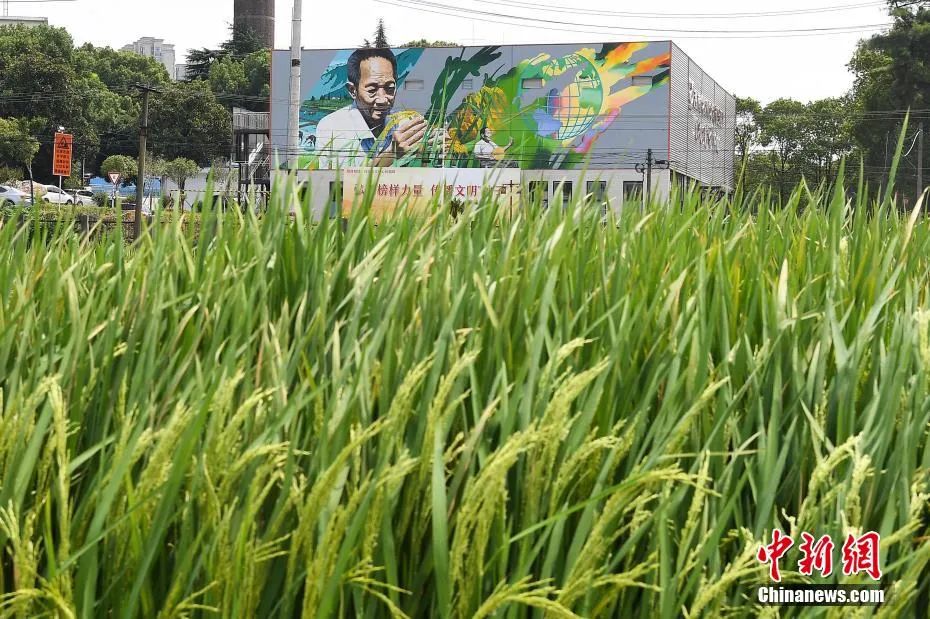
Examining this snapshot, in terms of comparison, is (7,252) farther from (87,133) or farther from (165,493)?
(87,133)

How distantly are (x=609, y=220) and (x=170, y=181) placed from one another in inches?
2470

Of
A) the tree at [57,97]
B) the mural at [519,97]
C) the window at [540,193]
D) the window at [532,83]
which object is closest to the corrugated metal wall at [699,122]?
the mural at [519,97]

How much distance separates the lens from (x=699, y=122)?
2507 inches

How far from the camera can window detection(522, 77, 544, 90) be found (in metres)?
56.2

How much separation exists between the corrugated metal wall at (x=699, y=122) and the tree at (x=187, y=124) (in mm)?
36993

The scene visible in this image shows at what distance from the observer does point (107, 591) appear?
4.31 ft

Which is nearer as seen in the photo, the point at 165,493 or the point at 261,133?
the point at 165,493

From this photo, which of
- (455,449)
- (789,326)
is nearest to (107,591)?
(455,449)

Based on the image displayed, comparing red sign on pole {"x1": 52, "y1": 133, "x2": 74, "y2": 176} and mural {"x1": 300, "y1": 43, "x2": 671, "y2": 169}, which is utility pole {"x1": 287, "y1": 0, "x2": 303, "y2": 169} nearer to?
red sign on pole {"x1": 52, "y1": 133, "x2": 74, "y2": 176}

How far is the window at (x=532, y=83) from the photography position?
184 ft

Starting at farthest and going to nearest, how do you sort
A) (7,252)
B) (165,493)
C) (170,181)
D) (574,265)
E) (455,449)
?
(170,181)
(7,252)
(574,265)
(455,449)
(165,493)

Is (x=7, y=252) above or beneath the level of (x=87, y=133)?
beneath

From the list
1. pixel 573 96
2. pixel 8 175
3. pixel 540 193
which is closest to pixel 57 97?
pixel 8 175

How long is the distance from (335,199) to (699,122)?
64.3 meters
